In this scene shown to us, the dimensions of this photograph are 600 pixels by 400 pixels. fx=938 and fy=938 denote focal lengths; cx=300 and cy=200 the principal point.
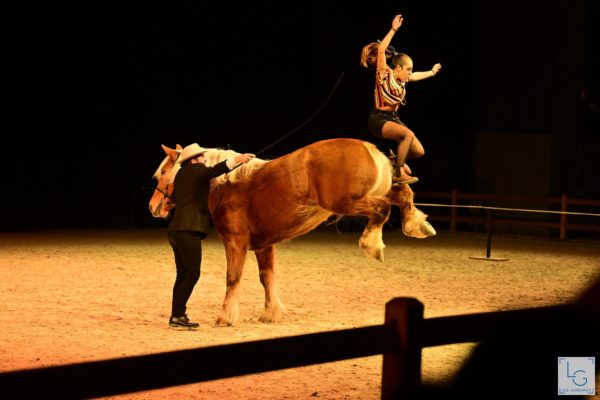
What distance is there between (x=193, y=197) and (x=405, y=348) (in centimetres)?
507

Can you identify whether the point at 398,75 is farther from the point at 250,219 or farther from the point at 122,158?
the point at 122,158

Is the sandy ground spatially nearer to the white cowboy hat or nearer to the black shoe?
the black shoe

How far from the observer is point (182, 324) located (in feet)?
26.6

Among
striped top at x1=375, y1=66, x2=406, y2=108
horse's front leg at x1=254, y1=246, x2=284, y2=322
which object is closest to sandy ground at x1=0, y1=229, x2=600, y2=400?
horse's front leg at x1=254, y1=246, x2=284, y2=322

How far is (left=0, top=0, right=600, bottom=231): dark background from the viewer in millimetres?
19672

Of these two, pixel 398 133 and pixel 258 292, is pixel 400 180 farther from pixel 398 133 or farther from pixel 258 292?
pixel 258 292

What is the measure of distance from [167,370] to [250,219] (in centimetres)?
573

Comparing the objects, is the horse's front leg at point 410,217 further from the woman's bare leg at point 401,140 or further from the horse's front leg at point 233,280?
the horse's front leg at point 233,280

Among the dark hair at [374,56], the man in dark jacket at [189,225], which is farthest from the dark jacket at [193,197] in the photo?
the dark hair at [374,56]

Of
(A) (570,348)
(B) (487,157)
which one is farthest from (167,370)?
(B) (487,157)

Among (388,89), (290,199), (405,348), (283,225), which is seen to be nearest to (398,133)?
(388,89)

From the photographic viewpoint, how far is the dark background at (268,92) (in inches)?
774

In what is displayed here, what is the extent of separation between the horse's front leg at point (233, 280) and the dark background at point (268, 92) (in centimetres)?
1076

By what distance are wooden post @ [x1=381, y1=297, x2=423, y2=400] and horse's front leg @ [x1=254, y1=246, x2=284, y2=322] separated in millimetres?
5346
